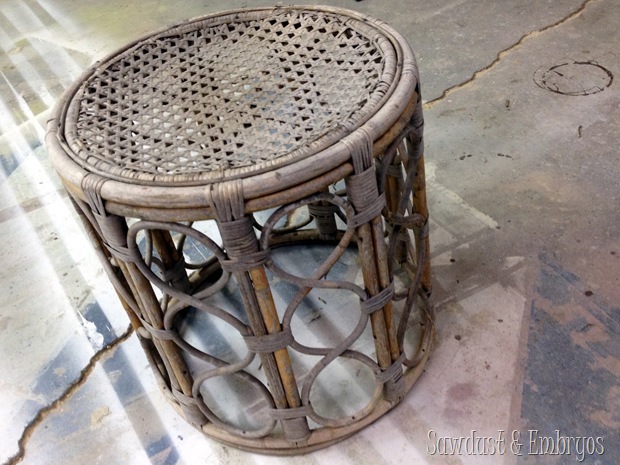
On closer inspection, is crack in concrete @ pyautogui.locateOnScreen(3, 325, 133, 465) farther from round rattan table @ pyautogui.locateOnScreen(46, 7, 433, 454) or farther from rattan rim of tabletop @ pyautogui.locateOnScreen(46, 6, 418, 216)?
rattan rim of tabletop @ pyautogui.locateOnScreen(46, 6, 418, 216)

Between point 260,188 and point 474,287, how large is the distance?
80 centimetres

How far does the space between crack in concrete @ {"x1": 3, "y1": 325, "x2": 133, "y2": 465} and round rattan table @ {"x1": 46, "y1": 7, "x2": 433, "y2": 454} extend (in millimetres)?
162

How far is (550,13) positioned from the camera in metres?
2.45

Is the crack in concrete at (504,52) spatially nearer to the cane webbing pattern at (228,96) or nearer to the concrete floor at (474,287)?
the concrete floor at (474,287)

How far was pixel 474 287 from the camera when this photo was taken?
1438 millimetres

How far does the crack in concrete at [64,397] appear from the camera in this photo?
4.19 ft

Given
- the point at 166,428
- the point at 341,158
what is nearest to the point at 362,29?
the point at 341,158

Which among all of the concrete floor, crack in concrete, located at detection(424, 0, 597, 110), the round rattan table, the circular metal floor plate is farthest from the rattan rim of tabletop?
the circular metal floor plate

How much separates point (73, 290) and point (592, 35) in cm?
206

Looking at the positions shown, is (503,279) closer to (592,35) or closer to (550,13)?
(592,35)

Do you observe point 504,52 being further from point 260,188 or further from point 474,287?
point 260,188

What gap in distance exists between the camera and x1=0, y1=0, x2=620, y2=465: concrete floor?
47.1 inches

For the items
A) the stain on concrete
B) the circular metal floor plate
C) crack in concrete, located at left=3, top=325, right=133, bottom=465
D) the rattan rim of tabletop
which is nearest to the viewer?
the rattan rim of tabletop

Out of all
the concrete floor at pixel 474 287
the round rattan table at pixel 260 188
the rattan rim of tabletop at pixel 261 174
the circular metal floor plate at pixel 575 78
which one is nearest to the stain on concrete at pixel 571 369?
the concrete floor at pixel 474 287
